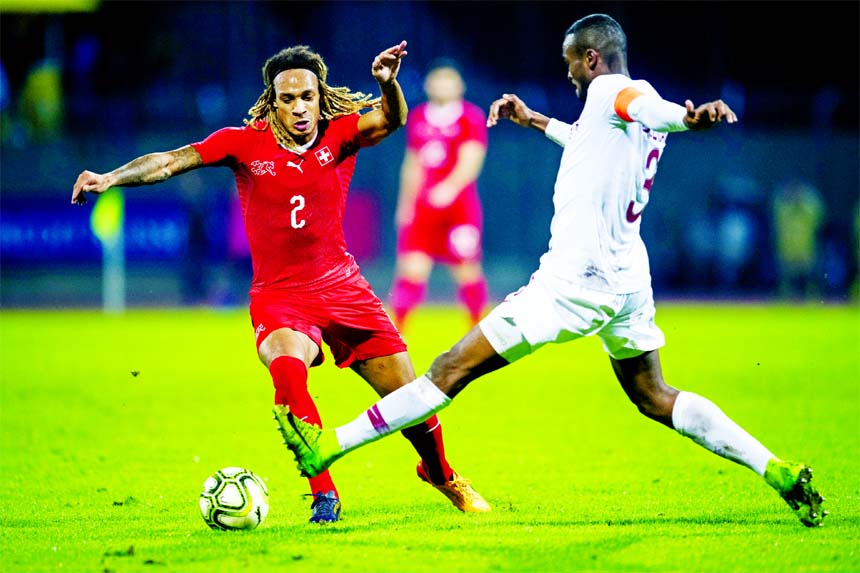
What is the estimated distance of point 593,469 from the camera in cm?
797

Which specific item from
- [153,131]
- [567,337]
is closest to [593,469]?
[567,337]

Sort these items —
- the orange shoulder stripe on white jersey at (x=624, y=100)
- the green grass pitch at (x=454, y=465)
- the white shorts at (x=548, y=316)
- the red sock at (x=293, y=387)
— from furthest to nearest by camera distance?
the red sock at (x=293, y=387)
the white shorts at (x=548, y=316)
the orange shoulder stripe on white jersey at (x=624, y=100)
the green grass pitch at (x=454, y=465)

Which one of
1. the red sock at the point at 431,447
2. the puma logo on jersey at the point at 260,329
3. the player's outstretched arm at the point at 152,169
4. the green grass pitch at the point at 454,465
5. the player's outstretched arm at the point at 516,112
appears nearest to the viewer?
the green grass pitch at the point at 454,465

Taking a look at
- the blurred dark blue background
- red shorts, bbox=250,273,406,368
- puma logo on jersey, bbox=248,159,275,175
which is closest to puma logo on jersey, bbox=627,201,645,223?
red shorts, bbox=250,273,406,368

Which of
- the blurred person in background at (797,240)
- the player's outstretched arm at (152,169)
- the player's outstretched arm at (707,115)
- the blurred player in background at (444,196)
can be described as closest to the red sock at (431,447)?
the player's outstretched arm at (152,169)

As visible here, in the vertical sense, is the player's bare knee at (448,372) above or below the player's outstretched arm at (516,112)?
below

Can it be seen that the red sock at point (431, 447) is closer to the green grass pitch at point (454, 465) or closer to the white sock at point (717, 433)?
the green grass pitch at point (454, 465)

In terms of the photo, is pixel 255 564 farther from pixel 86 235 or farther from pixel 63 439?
pixel 86 235

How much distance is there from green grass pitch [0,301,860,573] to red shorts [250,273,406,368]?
83cm

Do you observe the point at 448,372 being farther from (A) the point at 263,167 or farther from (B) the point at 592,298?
(A) the point at 263,167

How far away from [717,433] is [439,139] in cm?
920

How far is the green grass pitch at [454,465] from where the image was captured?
5461 mm

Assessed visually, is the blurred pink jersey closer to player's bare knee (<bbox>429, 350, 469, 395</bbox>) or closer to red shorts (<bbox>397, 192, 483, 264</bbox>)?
red shorts (<bbox>397, 192, 483, 264</bbox>)

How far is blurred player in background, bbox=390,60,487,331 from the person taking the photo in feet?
48.4
